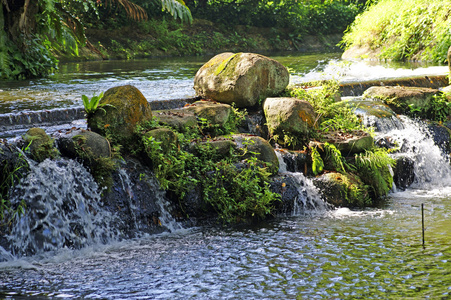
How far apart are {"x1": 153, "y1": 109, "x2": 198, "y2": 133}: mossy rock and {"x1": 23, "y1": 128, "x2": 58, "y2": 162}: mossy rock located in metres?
1.57

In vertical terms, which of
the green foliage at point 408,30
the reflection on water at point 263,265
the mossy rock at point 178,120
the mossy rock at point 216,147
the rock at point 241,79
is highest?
the green foliage at point 408,30

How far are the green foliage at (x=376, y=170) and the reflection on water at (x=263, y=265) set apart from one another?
128 centimetres

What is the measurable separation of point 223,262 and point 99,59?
16292mm

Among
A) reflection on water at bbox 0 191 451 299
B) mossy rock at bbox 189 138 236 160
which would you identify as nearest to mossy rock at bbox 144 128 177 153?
mossy rock at bbox 189 138 236 160

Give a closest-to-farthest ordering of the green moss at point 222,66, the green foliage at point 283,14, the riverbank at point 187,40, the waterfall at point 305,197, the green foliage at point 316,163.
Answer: the waterfall at point 305,197
the green foliage at point 316,163
the green moss at point 222,66
the riverbank at point 187,40
the green foliage at point 283,14

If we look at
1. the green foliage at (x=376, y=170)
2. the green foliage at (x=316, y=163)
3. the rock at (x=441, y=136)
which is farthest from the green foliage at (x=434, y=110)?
the green foliage at (x=316, y=163)

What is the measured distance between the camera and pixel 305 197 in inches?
264

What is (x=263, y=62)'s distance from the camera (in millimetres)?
8289

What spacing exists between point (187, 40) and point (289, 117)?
59.3 ft

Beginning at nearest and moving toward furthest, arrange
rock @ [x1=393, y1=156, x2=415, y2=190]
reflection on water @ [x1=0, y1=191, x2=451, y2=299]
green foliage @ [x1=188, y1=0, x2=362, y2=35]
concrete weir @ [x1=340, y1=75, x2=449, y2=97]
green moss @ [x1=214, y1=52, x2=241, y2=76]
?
reflection on water @ [x1=0, y1=191, x2=451, y2=299]
rock @ [x1=393, y1=156, x2=415, y2=190]
green moss @ [x1=214, y1=52, x2=241, y2=76]
concrete weir @ [x1=340, y1=75, x2=449, y2=97]
green foliage @ [x1=188, y1=0, x2=362, y2=35]

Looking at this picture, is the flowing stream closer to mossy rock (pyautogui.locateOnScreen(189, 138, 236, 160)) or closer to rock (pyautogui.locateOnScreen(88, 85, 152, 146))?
rock (pyautogui.locateOnScreen(88, 85, 152, 146))

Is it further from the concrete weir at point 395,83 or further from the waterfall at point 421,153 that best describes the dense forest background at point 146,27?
the waterfall at point 421,153

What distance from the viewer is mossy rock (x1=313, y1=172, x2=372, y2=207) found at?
6.80 meters

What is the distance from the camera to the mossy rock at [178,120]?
700 cm
